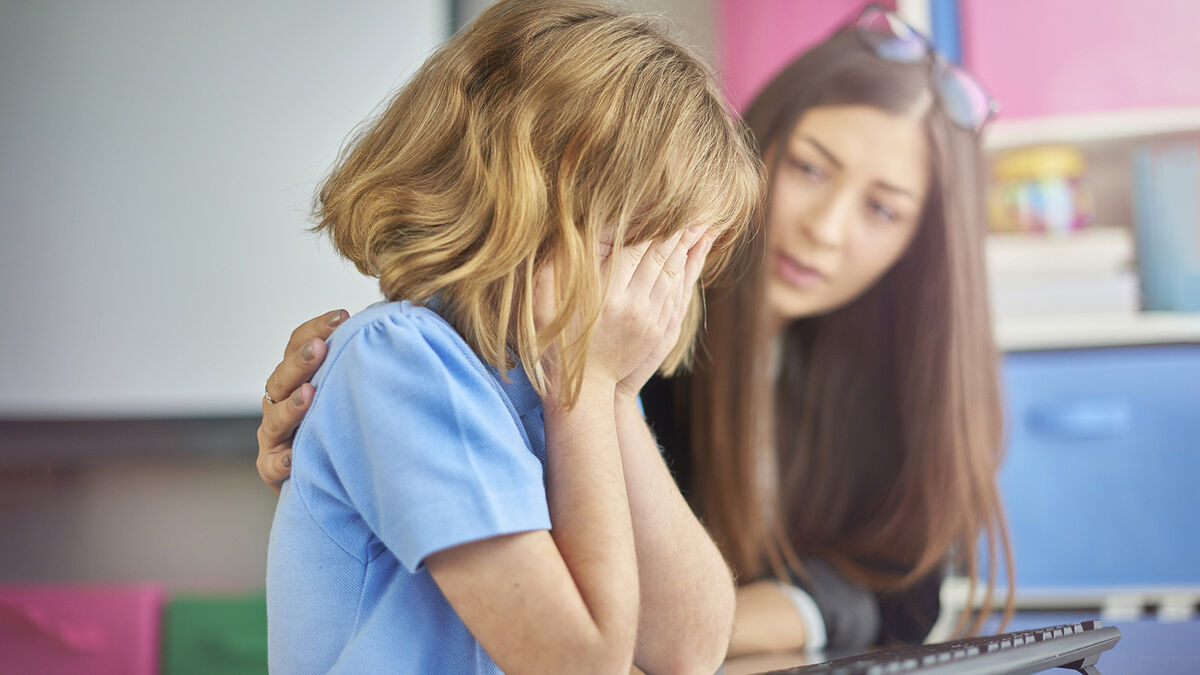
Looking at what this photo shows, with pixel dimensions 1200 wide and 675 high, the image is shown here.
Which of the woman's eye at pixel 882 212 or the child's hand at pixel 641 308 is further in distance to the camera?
the woman's eye at pixel 882 212

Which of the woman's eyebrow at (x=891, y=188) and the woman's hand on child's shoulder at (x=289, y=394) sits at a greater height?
the woman's eyebrow at (x=891, y=188)

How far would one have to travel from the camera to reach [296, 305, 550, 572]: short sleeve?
48cm

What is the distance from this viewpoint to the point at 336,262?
5.11 feet

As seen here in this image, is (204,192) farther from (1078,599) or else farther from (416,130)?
(1078,599)

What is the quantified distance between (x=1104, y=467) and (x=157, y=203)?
1.61 m

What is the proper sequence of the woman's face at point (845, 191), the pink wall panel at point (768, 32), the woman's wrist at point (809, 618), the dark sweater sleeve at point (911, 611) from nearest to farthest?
the woman's wrist at point (809, 618), the dark sweater sleeve at point (911, 611), the woman's face at point (845, 191), the pink wall panel at point (768, 32)

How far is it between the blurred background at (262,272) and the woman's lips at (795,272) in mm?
382

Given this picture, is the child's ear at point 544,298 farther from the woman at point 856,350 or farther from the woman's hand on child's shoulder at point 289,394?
the woman at point 856,350

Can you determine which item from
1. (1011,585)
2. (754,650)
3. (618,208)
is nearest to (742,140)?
(618,208)

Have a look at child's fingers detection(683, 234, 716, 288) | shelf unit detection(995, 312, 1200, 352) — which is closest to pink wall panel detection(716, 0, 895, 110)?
shelf unit detection(995, 312, 1200, 352)

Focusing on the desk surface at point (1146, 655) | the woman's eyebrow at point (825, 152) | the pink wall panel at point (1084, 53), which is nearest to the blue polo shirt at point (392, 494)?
the desk surface at point (1146, 655)

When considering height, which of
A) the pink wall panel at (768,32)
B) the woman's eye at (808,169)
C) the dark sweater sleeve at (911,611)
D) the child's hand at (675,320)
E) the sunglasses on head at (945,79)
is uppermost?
the pink wall panel at (768,32)

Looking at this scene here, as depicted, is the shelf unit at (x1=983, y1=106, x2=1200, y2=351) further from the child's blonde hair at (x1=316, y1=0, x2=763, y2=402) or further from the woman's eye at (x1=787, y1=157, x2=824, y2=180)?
the child's blonde hair at (x1=316, y1=0, x2=763, y2=402)

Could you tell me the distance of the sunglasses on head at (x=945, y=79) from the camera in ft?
4.44
